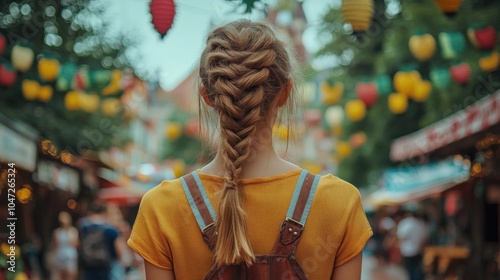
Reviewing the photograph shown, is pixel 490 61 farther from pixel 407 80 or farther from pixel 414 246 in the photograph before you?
pixel 414 246

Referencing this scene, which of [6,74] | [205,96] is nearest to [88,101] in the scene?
[6,74]

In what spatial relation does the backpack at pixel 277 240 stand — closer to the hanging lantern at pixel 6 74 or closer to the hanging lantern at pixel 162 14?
the hanging lantern at pixel 162 14

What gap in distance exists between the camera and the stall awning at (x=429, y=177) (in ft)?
57.8

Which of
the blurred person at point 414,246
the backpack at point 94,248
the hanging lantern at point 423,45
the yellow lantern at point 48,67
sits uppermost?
the hanging lantern at point 423,45

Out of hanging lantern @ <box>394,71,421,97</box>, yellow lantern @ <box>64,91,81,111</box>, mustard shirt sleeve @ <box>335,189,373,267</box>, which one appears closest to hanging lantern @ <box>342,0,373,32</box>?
mustard shirt sleeve @ <box>335,189,373,267</box>

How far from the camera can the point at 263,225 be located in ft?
6.63

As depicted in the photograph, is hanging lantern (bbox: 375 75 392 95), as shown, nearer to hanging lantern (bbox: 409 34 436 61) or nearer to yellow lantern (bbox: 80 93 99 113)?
hanging lantern (bbox: 409 34 436 61)

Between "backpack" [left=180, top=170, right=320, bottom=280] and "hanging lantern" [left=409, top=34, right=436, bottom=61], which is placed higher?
"hanging lantern" [left=409, top=34, right=436, bottom=61]

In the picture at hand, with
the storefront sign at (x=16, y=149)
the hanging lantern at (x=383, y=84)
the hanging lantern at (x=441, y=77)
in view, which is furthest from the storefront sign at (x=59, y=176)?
the hanging lantern at (x=441, y=77)

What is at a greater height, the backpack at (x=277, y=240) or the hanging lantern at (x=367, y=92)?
the hanging lantern at (x=367, y=92)

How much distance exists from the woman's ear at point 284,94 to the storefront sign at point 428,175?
1407cm

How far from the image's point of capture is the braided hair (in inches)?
77.0

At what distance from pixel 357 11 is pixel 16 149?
4213mm

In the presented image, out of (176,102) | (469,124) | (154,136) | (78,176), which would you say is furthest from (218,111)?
(154,136)
